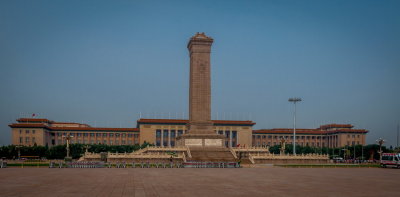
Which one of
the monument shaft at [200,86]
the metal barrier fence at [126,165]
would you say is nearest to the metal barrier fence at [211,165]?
the metal barrier fence at [126,165]

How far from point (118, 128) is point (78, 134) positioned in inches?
529

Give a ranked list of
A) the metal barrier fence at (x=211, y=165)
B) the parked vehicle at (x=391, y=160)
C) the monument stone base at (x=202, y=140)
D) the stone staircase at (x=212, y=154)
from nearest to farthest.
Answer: the parked vehicle at (x=391, y=160) → the metal barrier fence at (x=211, y=165) → the stone staircase at (x=212, y=154) → the monument stone base at (x=202, y=140)

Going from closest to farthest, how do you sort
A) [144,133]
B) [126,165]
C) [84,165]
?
[84,165] → [126,165] → [144,133]

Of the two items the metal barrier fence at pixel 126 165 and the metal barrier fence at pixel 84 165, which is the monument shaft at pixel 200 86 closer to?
the metal barrier fence at pixel 126 165

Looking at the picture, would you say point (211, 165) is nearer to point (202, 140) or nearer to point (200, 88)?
point (202, 140)

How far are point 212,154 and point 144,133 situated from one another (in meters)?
67.1

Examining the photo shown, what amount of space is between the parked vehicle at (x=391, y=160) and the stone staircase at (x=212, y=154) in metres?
22.3

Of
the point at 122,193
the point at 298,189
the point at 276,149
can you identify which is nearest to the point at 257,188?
the point at 298,189

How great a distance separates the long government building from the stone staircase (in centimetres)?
5604

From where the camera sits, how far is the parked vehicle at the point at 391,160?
57.2 metres

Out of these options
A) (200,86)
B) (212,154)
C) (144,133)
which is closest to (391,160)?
(212,154)

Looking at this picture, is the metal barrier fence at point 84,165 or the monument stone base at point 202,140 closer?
the metal barrier fence at point 84,165

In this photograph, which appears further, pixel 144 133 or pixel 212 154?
pixel 144 133

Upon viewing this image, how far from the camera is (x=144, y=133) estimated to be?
139m
